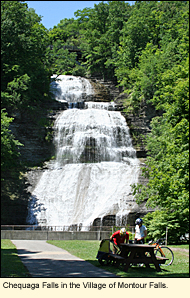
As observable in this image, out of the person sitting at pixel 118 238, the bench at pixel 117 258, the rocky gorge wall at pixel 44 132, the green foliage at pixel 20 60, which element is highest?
the green foliage at pixel 20 60

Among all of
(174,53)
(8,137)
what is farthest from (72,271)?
(174,53)

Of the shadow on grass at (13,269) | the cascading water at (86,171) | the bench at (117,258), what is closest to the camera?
the shadow on grass at (13,269)

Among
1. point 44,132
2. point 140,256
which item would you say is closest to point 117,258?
point 140,256

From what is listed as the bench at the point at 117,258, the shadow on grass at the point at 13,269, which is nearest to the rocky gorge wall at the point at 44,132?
the shadow on grass at the point at 13,269

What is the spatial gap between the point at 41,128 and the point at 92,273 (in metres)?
32.6

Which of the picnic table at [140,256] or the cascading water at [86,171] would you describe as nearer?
the picnic table at [140,256]

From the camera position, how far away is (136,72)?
49.4m

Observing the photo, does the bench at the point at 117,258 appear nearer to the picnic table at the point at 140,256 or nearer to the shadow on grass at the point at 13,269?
the picnic table at the point at 140,256

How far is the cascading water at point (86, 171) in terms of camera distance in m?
27.0

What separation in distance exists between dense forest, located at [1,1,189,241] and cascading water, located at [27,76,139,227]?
2.53 m

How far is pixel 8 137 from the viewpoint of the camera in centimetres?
2928

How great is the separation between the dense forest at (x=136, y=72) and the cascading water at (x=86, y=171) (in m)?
2.53

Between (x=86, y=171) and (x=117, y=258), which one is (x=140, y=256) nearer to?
(x=117, y=258)

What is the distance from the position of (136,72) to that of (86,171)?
22801mm
